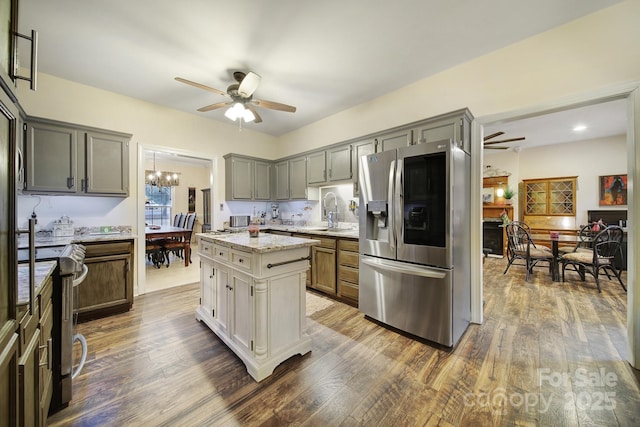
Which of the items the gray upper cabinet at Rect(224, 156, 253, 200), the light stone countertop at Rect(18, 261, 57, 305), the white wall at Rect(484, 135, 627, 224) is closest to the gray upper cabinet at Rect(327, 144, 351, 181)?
the gray upper cabinet at Rect(224, 156, 253, 200)

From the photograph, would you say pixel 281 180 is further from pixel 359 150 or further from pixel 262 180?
pixel 359 150

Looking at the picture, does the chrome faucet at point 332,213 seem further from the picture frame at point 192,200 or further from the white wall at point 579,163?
the picture frame at point 192,200

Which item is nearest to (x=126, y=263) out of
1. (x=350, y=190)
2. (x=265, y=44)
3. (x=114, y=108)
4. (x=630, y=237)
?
(x=114, y=108)

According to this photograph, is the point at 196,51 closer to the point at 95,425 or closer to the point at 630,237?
the point at 95,425

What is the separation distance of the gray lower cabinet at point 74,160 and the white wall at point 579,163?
841 cm

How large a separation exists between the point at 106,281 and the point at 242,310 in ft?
6.57

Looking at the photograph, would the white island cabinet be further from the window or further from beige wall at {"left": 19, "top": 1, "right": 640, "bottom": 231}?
the window

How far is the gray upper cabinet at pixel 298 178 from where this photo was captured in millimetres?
4375

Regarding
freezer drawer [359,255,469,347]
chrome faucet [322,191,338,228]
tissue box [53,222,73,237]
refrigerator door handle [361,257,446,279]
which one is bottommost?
freezer drawer [359,255,469,347]

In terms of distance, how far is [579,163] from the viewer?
18.5 feet

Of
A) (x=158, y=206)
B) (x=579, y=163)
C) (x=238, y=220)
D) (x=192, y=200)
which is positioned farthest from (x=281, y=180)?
(x=579, y=163)

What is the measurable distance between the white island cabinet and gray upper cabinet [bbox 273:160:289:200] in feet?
8.45

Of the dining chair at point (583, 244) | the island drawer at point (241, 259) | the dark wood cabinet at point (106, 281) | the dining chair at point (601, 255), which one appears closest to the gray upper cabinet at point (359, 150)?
the island drawer at point (241, 259)

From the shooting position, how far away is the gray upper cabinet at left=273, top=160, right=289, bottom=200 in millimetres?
4719
